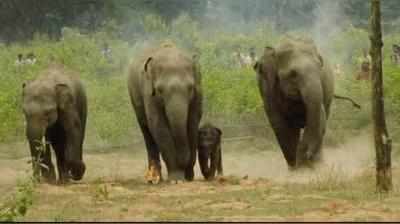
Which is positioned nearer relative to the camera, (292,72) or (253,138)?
(292,72)

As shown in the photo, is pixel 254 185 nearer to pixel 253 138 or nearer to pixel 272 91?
pixel 272 91

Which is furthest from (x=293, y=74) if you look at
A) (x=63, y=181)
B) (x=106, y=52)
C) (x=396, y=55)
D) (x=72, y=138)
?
(x=106, y=52)

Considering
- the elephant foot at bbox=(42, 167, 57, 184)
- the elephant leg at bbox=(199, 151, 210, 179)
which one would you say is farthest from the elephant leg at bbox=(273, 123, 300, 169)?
the elephant foot at bbox=(42, 167, 57, 184)

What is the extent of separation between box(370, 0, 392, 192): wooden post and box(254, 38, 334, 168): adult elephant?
248 centimetres

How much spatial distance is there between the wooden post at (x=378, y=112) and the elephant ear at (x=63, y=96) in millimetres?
4974

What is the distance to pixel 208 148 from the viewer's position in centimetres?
1619

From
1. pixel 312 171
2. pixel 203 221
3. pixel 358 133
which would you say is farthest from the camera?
pixel 358 133

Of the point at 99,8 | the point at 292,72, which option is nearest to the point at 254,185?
the point at 292,72

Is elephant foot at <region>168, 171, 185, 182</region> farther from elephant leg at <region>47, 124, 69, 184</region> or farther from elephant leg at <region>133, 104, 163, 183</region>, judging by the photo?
elephant leg at <region>47, 124, 69, 184</region>

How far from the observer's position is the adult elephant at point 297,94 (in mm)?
14891

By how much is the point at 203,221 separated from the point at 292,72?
233 inches

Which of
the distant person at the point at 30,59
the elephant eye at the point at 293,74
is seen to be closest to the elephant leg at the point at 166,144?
the elephant eye at the point at 293,74

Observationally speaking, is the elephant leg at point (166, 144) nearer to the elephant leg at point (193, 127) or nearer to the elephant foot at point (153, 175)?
the elephant leg at point (193, 127)

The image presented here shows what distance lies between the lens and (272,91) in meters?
16.1
